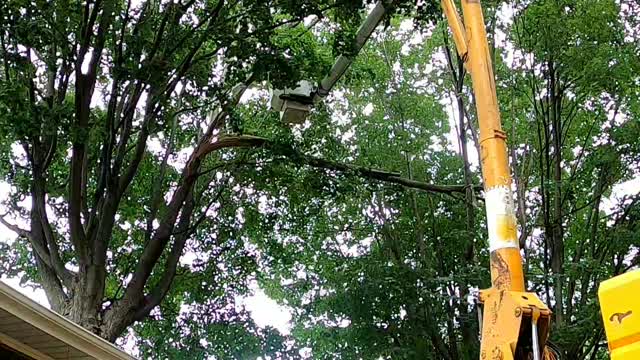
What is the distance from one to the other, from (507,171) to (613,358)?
1.45 meters

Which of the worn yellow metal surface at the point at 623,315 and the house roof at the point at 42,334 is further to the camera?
the house roof at the point at 42,334

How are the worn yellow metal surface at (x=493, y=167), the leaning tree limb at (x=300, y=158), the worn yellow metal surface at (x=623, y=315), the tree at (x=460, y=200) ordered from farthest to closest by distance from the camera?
the tree at (x=460, y=200)
the leaning tree limb at (x=300, y=158)
the worn yellow metal surface at (x=493, y=167)
the worn yellow metal surface at (x=623, y=315)

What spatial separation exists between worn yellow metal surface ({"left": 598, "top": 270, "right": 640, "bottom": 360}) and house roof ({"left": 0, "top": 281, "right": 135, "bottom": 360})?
3.55 metres

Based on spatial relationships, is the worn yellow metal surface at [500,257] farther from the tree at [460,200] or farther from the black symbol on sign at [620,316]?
the tree at [460,200]

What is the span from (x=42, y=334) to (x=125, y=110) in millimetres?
4187

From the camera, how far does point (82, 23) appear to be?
7355 mm

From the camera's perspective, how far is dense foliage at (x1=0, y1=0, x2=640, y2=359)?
25.8 feet

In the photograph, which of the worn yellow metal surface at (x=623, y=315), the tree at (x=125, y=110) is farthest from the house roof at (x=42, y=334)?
the worn yellow metal surface at (x=623, y=315)

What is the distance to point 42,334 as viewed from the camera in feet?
15.5

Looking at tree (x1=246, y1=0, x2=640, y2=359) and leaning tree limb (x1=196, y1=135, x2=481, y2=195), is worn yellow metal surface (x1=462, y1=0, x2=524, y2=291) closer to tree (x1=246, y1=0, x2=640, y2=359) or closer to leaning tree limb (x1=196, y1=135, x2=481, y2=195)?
leaning tree limb (x1=196, y1=135, x2=481, y2=195)

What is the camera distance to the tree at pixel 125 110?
748cm

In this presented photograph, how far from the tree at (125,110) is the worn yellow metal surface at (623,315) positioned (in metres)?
6.16

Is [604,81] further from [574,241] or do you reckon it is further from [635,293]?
[635,293]

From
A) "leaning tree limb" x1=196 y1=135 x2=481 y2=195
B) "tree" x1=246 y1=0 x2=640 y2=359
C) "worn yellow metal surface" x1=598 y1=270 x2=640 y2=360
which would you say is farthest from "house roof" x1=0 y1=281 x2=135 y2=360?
"tree" x1=246 y1=0 x2=640 y2=359
